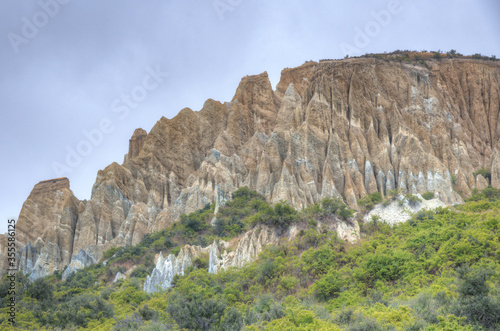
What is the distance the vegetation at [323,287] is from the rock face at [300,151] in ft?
26.7

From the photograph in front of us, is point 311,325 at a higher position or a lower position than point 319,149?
lower

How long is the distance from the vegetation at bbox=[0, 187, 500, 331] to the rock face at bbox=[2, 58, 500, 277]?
8.14 metres

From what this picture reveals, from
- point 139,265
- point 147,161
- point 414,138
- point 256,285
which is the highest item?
point 147,161

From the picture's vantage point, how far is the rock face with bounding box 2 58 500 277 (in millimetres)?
52062

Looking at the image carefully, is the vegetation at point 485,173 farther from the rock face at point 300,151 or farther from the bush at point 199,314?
the bush at point 199,314

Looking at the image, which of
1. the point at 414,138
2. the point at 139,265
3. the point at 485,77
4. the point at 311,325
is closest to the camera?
the point at 311,325

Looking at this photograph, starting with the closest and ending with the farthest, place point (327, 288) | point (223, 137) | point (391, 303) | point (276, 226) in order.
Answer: point (391, 303) < point (327, 288) < point (276, 226) < point (223, 137)

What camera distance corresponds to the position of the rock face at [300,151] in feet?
171

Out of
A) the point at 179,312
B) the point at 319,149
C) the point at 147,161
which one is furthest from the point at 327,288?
the point at 147,161

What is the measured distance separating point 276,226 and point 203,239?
8.49m

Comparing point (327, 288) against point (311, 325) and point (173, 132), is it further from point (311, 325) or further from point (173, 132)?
point (173, 132)

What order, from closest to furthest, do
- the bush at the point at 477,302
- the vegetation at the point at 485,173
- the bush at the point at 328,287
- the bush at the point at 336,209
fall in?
the bush at the point at 477,302
the bush at the point at 328,287
the bush at the point at 336,209
the vegetation at the point at 485,173

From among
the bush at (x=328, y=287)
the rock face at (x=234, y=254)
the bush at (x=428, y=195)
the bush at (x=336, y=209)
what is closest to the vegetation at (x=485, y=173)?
the bush at (x=428, y=195)

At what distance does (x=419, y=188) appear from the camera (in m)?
49.1
